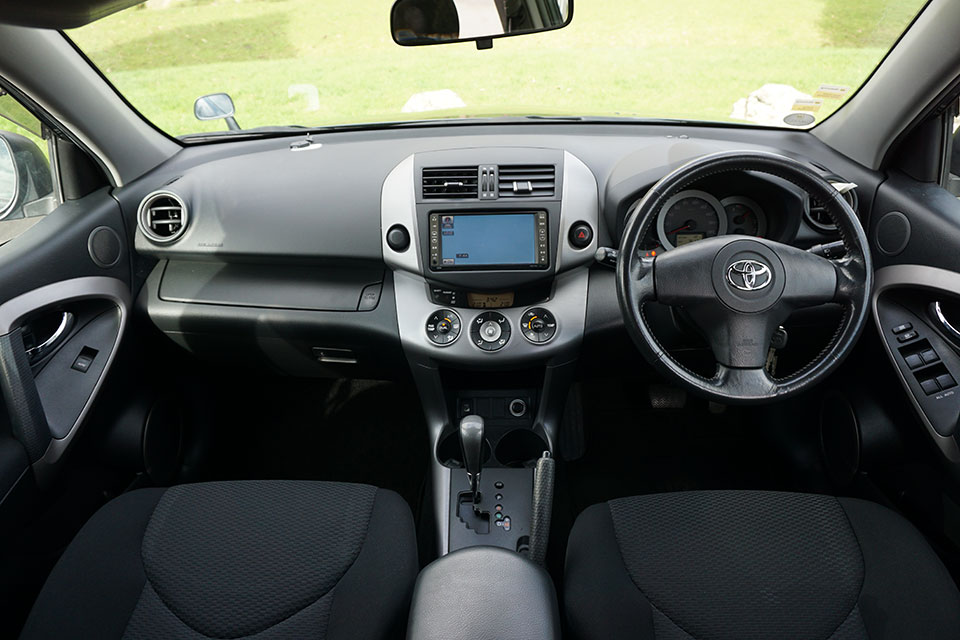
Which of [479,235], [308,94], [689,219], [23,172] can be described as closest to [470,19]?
[479,235]

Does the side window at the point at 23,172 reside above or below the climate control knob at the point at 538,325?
above

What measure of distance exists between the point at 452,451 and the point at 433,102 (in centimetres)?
157

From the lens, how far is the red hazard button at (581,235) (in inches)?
81.0

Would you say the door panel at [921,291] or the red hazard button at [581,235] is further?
the red hazard button at [581,235]

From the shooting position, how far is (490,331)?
212 centimetres

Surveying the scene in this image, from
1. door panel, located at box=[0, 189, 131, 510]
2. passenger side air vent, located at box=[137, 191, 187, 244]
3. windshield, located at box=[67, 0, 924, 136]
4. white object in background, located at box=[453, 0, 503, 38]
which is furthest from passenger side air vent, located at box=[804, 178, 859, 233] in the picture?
door panel, located at box=[0, 189, 131, 510]

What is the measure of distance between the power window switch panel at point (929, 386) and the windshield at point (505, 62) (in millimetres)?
931

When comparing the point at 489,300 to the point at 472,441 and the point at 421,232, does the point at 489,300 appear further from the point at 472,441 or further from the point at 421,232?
the point at 472,441

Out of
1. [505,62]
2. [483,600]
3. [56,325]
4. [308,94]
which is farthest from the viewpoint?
[505,62]

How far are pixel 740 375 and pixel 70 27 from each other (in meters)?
1.58

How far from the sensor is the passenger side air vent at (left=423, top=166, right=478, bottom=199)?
2043mm

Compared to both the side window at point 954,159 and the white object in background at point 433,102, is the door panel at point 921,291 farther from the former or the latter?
the white object in background at point 433,102

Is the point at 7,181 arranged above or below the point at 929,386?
above

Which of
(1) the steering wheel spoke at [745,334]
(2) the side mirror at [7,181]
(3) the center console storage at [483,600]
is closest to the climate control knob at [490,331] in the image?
(1) the steering wheel spoke at [745,334]
